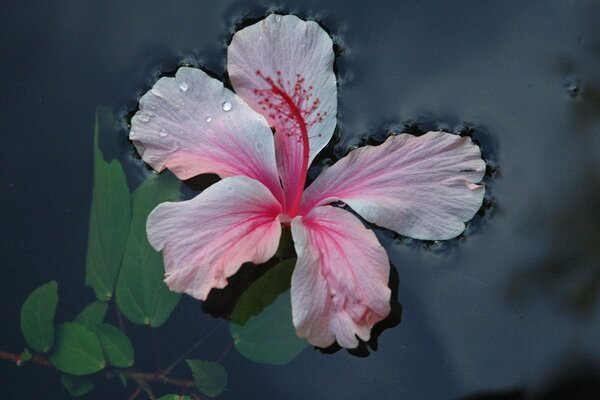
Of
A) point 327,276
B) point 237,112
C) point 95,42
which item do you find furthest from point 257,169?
point 95,42

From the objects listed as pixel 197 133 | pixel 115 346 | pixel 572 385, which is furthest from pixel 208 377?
pixel 572 385

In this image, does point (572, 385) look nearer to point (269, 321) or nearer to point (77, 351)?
point (269, 321)

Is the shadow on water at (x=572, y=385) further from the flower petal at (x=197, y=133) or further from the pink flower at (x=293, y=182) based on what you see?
the flower petal at (x=197, y=133)

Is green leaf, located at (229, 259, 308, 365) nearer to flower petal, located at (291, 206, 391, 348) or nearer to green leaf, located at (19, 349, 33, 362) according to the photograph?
flower petal, located at (291, 206, 391, 348)

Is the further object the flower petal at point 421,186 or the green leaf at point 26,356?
the green leaf at point 26,356

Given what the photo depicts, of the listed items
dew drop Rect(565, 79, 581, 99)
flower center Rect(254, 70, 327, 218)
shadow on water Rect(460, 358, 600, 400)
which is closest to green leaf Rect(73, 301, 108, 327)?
flower center Rect(254, 70, 327, 218)

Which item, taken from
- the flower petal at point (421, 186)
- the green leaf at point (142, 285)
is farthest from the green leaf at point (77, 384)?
the flower petal at point (421, 186)
